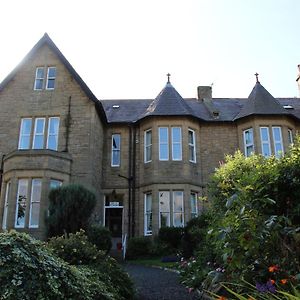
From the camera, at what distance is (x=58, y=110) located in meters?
20.2

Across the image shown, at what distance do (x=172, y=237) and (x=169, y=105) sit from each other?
A: 7986 mm

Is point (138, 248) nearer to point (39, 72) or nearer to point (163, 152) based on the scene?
point (163, 152)

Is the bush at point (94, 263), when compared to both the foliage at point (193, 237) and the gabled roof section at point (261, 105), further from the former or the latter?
the gabled roof section at point (261, 105)

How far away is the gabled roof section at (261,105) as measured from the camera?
838 inches

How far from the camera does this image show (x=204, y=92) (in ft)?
86.2

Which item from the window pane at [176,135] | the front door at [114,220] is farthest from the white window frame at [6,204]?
the window pane at [176,135]

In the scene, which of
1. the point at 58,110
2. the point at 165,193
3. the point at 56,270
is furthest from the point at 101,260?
the point at 58,110

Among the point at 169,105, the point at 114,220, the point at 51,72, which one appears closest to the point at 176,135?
the point at 169,105

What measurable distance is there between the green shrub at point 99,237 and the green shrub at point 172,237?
3.57 meters

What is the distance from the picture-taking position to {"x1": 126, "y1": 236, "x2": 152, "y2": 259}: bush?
18.4 metres

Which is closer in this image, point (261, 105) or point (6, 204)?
point (6, 204)

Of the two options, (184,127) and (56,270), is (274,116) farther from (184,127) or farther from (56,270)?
(56,270)

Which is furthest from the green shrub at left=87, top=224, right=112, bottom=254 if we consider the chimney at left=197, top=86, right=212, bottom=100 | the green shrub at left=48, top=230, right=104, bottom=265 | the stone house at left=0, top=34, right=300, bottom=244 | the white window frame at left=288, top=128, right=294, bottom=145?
the chimney at left=197, top=86, right=212, bottom=100

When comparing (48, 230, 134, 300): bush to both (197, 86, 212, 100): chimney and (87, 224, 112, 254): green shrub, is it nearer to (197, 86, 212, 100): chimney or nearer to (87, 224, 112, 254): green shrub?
(87, 224, 112, 254): green shrub
